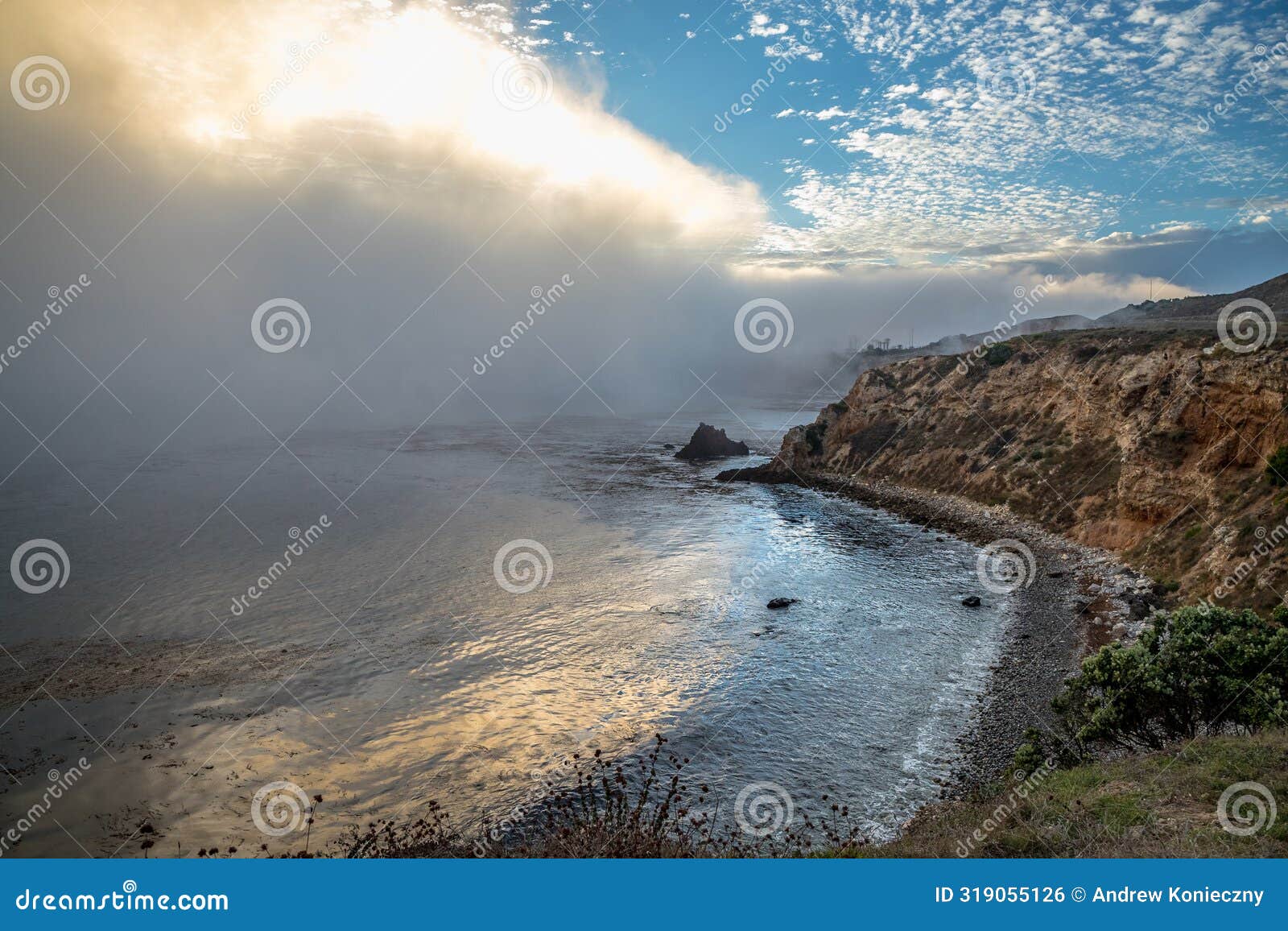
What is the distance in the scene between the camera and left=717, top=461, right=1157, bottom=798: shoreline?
50.8 ft

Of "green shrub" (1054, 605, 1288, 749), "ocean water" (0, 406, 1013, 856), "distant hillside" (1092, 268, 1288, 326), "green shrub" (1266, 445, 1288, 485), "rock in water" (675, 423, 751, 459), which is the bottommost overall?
"ocean water" (0, 406, 1013, 856)

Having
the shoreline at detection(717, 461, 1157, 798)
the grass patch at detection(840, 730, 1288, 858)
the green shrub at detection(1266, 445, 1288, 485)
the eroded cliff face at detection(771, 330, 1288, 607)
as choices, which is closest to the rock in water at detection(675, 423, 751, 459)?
the eroded cliff face at detection(771, 330, 1288, 607)

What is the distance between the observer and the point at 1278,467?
2239 cm

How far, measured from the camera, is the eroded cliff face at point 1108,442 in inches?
910

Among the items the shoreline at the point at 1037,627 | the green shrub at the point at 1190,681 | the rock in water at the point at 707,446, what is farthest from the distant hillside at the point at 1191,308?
the green shrub at the point at 1190,681

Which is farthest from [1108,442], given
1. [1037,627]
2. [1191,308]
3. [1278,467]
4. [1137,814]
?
[1191,308]

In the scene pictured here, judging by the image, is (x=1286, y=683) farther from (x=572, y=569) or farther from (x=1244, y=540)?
(x=572, y=569)

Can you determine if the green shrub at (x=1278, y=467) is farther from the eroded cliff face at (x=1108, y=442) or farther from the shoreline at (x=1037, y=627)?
the shoreline at (x=1037, y=627)

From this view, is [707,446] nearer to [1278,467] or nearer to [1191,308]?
[1278,467]

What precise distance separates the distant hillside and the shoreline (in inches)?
1067

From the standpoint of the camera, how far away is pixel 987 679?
62.7 feet

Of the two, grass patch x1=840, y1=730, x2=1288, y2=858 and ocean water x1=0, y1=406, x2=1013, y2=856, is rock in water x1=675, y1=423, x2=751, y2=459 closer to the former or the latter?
ocean water x1=0, y1=406, x2=1013, y2=856

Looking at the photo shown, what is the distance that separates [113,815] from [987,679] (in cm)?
2168

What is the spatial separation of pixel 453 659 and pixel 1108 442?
36.0 m
